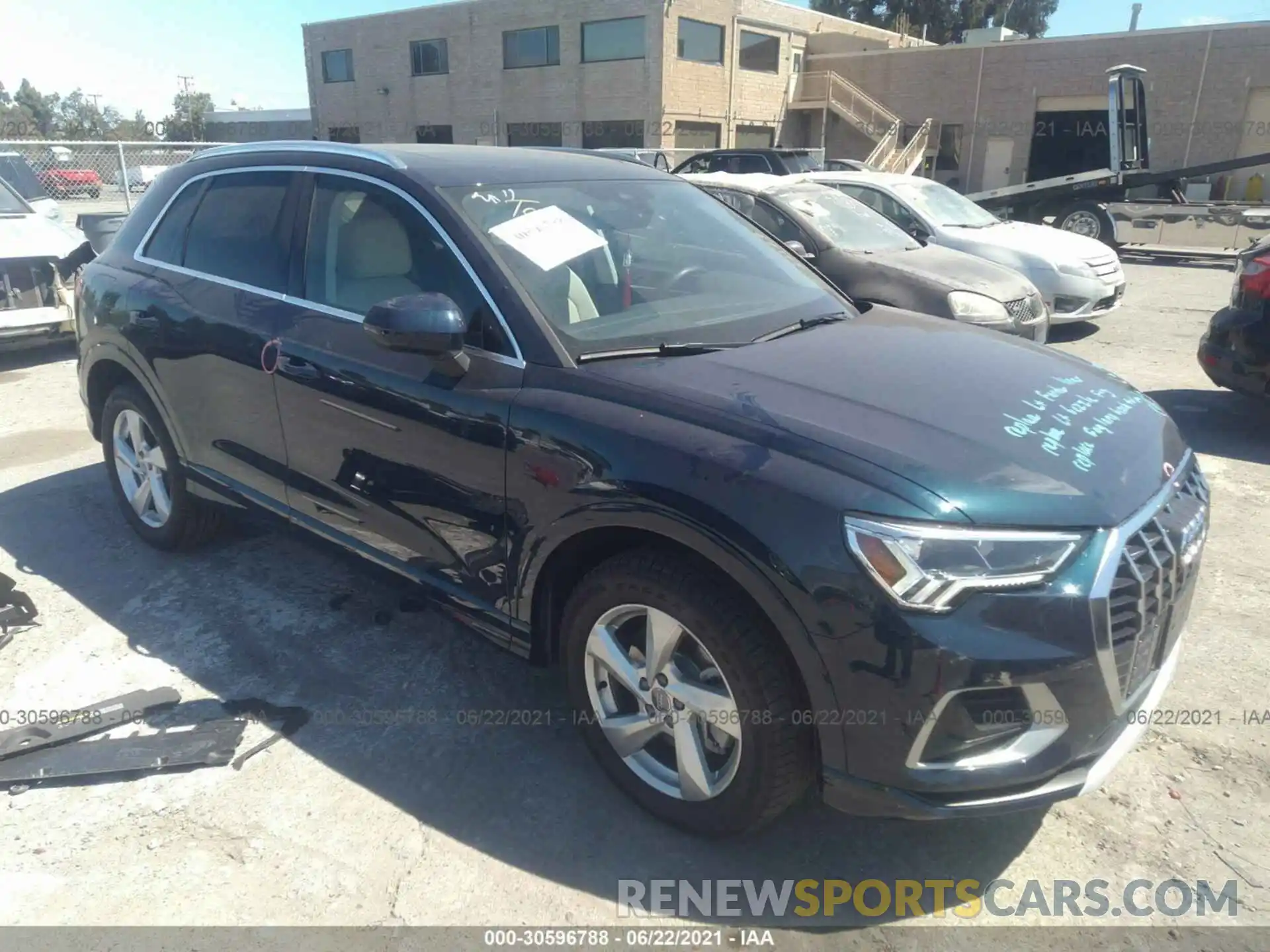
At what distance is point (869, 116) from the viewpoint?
108ft

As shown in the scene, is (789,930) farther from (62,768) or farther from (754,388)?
(62,768)

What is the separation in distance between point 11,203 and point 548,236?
26.9 feet

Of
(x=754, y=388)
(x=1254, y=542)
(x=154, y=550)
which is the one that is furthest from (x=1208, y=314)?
(x=154, y=550)

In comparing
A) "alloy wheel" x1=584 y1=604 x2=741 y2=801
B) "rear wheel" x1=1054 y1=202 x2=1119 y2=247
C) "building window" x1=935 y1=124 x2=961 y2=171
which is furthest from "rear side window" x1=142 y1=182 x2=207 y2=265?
"building window" x1=935 y1=124 x2=961 y2=171

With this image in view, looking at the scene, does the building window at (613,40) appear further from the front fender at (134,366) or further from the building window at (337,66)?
the front fender at (134,366)

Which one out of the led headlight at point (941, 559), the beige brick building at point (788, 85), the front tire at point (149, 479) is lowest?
the front tire at point (149, 479)

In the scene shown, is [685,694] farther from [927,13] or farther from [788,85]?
[927,13]

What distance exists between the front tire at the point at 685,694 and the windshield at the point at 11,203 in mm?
8630

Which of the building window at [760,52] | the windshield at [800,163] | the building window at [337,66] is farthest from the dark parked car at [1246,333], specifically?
the building window at [337,66]

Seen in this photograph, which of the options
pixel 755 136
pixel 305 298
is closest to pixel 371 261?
pixel 305 298

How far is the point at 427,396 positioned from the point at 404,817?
1275 millimetres

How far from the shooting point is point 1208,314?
10.9 meters

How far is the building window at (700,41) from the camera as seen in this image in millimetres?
30406

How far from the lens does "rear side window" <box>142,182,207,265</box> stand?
4.01 metres
